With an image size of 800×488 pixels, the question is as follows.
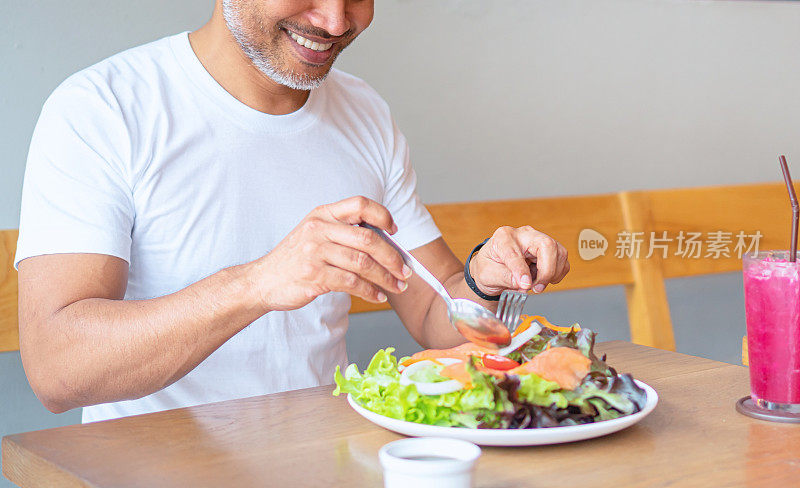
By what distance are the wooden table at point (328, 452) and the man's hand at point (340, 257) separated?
0.15m

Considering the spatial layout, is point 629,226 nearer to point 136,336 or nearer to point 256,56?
point 256,56

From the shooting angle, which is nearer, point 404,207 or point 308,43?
point 308,43

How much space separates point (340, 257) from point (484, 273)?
40 centimetres

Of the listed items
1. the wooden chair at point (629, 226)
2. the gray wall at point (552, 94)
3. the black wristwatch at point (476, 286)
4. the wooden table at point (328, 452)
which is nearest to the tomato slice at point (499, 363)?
the wooden table at point (328, 452)

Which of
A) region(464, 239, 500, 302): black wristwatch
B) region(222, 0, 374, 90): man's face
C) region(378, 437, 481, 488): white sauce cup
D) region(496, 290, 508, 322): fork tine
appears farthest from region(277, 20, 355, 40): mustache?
region(378, 437, 481, 488): white sauce cup

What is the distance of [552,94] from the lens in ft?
8.01

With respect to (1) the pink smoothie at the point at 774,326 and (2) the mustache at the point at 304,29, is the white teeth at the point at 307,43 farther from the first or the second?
(1) the pink smoothie at the point at 774,326

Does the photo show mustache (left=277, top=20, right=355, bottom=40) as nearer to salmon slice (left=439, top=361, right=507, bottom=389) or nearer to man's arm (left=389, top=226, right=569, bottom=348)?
man's arm (left=389, top=226, right=569, bottom=348)

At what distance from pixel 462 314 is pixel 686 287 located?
1.83 meters

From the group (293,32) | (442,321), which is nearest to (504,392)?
(442,321)

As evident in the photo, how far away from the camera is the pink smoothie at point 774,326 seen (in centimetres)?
97

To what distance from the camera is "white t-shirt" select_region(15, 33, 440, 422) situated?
4.33 ft

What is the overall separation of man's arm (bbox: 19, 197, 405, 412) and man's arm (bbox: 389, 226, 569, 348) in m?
0.27

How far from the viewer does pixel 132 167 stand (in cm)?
138
